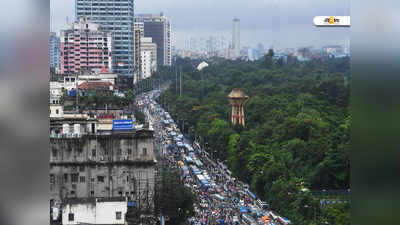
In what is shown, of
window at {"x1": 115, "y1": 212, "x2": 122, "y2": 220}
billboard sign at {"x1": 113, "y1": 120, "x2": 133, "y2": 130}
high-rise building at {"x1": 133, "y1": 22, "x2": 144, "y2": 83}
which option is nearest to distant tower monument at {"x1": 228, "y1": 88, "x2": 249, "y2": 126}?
high-rise building at {"x1": 133, "y1": 22, "x2": 144, "y2": 83}

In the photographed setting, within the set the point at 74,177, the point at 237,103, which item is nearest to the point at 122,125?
the point at 74,177

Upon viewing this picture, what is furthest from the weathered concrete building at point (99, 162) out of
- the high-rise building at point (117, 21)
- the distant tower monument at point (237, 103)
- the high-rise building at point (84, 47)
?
the high-rise building at point (84, 47)

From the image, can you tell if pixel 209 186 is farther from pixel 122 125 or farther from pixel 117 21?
pixel 117 21

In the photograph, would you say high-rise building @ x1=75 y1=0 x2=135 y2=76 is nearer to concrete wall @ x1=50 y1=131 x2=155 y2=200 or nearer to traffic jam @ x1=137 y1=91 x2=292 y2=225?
traffic jam @ x1=137 y1=91 x2=292 y2=225

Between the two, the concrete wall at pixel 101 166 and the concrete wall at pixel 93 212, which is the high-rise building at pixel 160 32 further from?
the concrete wall at pixel 93 212

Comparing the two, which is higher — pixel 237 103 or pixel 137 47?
pixel 137 47

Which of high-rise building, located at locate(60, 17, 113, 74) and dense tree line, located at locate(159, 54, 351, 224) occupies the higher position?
high-rise building, located at locate(60, 17, 113, 74)
